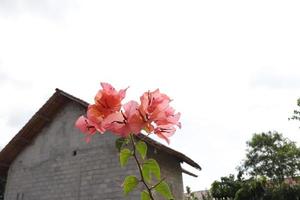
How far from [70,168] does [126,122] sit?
37.9 feet

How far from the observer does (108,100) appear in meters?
0.96

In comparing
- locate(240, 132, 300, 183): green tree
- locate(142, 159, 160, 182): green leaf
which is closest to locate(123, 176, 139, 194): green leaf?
locate(142, 159, 160, 182): green leaf

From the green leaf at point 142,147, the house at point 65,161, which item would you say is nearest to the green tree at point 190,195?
the house at point 65,161

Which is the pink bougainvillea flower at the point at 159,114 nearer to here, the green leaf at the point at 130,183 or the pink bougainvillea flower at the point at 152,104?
the pink bougainvillea flower at the point at 152,104

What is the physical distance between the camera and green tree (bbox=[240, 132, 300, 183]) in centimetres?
3819

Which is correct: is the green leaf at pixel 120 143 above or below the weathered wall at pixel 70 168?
below

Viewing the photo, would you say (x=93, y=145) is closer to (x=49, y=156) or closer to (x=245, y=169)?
(x=49, y=156)

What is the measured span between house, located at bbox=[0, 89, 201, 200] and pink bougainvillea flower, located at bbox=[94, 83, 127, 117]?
30.5 ft

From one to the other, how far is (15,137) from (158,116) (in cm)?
1348

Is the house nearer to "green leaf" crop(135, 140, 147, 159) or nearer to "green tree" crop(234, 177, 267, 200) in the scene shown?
"green tree" crop(234, 177, 267, 200)

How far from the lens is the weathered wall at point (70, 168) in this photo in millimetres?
10913

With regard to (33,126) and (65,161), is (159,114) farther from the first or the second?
(33,126)

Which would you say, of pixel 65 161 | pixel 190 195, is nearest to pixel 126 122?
pixel 65 161

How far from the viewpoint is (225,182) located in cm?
1775
